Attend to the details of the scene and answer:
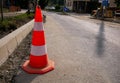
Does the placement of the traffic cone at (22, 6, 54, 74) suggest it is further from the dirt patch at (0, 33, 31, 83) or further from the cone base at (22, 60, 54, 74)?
the dirt patch at (0, 33, 31, 83)

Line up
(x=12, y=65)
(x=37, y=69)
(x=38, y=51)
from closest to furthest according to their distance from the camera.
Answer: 1. (x=37, y=69)
2. (x=38, y=51)
3. (x=12, y=65)

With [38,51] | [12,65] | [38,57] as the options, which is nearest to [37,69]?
[38,57]

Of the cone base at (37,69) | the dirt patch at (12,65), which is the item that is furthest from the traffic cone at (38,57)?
the dirt patch at (12,65)

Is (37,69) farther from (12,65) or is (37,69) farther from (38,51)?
(12,65)

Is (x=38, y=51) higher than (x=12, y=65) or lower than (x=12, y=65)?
higher

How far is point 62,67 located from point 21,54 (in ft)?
5.70

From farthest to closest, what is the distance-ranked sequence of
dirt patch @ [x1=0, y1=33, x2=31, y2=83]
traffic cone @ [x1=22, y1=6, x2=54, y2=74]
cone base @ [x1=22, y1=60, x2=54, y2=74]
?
traffic cone @ [x1=22, y1=6, x2=54, y2=74] < cone base @ [x1=22, y1=60, x2=54, y2=74] < dirt patch @ [x1=0, y1=33, x2=31, y2=83]

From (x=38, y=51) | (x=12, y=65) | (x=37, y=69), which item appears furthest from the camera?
(x=12, y=65)

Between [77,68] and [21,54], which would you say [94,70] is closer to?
[77,68]

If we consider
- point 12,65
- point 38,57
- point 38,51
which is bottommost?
point 12,65

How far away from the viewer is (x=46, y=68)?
194 inches

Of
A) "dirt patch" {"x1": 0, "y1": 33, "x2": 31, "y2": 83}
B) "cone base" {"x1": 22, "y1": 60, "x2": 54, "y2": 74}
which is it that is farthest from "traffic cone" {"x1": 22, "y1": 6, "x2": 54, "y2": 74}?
"dirt patch" {"x1": 0, "y1": 33, "x2": 31, "y2": 83}

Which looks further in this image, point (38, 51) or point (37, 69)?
point (38, 51)

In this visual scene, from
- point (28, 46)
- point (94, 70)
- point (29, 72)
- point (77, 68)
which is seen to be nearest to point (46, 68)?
point (29, 72)
